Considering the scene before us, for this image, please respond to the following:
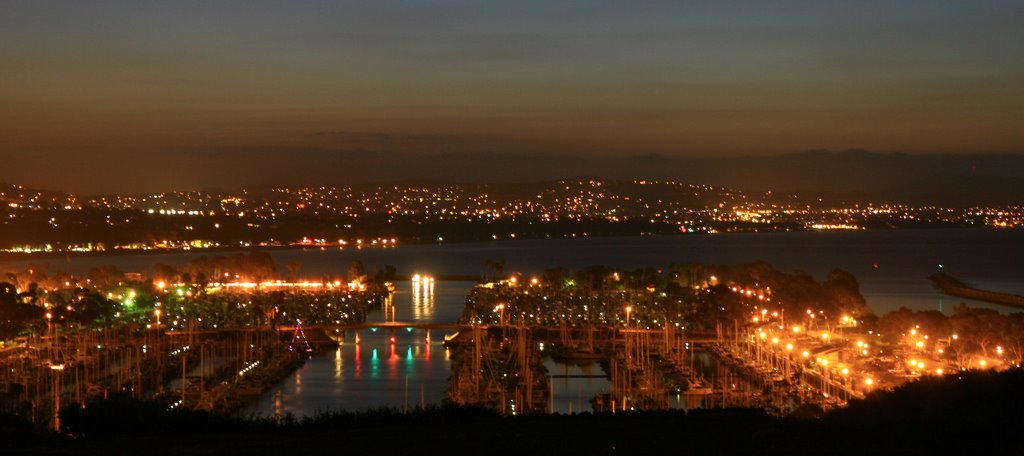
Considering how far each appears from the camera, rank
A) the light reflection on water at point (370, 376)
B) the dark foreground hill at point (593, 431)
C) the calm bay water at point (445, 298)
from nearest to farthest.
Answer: the dark foreground hill at point (593, 431), the light reflection on water at point (370, 376), the calm bay water at point (445, 298)

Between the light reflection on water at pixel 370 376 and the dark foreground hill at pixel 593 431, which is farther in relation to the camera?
the light reflection on water at pixel 370 376

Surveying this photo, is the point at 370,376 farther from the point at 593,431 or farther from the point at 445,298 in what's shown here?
the point at 445,298

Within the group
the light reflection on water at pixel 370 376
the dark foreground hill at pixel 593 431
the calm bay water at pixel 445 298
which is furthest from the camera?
the calm bay water at pixel 445 298

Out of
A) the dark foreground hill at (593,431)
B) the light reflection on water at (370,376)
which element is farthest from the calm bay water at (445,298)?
the dark foreground hill at (593,431)

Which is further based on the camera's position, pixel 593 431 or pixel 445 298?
pixel 445 298

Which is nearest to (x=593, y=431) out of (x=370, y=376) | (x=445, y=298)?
(x=370, y=376)

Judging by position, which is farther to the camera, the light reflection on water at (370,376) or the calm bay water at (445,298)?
the calm bay water at (445,298)

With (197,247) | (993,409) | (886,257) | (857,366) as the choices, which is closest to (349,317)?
(857,366)

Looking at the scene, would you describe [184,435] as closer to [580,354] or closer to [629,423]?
[629,423]

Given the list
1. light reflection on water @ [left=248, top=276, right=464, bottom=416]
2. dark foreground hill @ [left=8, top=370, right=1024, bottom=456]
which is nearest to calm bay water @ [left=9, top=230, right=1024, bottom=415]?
light reflection on water @ [left=248, top=276, right=464, bottom=416]

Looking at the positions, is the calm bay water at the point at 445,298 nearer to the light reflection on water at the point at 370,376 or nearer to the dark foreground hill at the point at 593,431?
the light reflection on water at the point at 370,376

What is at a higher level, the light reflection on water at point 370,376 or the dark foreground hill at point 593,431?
the dark foreground hill at point 593,431
